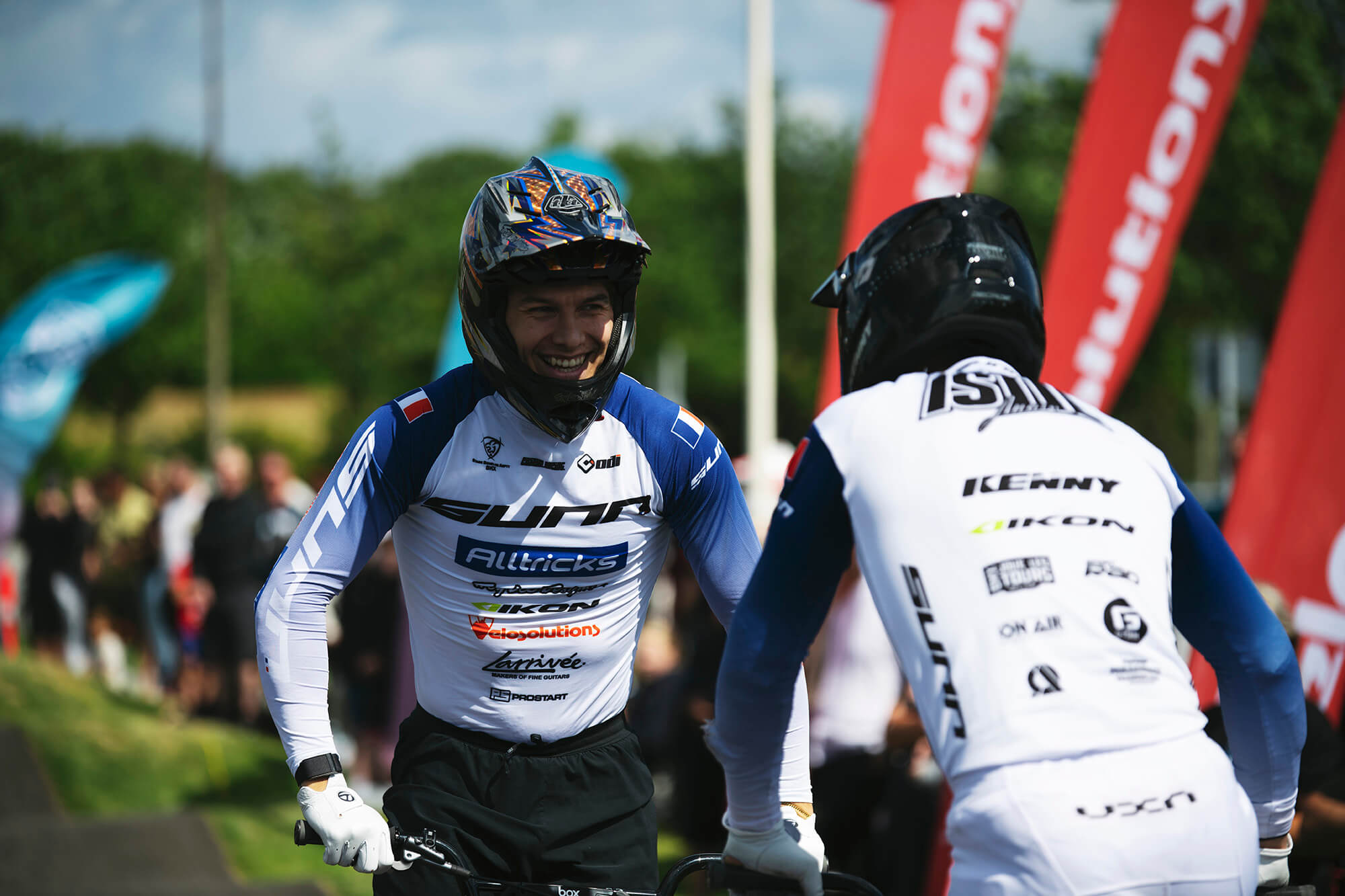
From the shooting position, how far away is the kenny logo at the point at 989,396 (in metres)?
2.12

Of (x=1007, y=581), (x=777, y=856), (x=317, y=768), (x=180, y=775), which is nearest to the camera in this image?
(x=1007, y=581)

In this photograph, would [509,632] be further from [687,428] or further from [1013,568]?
[1013,568]

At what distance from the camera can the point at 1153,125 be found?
6.62m

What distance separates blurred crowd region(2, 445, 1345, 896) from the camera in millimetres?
6203

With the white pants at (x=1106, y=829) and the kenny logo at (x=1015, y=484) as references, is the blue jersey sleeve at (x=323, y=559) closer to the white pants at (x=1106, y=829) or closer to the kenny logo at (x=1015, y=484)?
the kenny logo at (x=1015, y=484)

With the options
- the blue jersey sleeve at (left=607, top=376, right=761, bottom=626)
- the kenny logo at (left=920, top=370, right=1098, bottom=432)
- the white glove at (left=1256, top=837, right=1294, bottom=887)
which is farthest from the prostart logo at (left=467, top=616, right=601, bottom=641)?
the white glove at (left=1256, top=837, right=1294, bottom=887)

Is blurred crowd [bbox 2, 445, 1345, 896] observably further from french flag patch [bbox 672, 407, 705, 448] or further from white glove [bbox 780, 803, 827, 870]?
french flag patch [bbox 672, 407, 705, 448]

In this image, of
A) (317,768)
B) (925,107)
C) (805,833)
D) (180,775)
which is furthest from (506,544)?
(180,775)

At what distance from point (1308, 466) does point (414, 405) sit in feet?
12.7

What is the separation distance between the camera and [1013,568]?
2002 mm

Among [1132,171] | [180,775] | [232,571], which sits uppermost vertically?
[1132,171]

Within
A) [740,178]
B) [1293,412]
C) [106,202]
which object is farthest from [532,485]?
[106,202]

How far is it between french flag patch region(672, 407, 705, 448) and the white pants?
1.59 metres

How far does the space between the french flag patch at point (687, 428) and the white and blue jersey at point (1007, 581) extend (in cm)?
121
